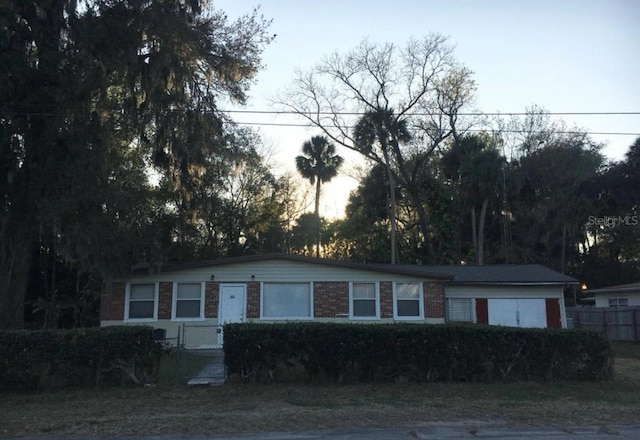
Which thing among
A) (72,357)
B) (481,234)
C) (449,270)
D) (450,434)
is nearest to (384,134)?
(481,234)

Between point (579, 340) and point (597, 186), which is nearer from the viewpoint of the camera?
point (579, 340)

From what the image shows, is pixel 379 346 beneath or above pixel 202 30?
beneath

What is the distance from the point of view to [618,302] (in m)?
30.3

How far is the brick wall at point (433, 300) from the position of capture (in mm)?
21203

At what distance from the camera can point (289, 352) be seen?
11812 millimetres

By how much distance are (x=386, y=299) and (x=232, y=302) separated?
225 inches

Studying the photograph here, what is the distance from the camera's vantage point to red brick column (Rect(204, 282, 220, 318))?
66.7 ft

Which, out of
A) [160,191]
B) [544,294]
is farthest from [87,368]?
[544,294]

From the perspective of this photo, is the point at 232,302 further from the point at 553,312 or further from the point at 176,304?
the point at 553,312

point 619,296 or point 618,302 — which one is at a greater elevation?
point 619,296

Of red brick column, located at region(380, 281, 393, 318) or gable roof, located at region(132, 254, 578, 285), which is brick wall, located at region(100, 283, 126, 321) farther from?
red brick column, located at region(380, 281, 393, 318)

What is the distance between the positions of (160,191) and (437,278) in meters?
13.3

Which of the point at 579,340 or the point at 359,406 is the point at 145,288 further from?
the point at 579,340

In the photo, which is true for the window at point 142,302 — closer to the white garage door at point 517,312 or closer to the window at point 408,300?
the window at point 408,300
